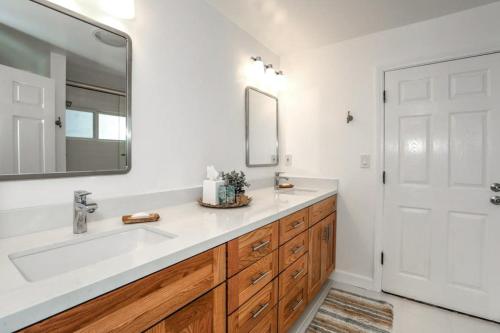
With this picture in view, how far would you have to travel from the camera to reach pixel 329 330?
1678 millimetres

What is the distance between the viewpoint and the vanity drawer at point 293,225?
1.42 m

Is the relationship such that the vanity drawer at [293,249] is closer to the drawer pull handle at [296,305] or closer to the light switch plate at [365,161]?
the drawer pull handle at [296,305]

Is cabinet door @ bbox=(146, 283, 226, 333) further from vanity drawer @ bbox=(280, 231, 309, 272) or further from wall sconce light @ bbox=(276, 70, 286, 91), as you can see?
wall sconce light @ bbox=(276, 70, 286, 91)

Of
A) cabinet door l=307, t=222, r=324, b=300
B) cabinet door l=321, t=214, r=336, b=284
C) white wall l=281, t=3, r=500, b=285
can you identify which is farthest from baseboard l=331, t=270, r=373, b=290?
cabinet door l=307, t=222, r=324, b=300

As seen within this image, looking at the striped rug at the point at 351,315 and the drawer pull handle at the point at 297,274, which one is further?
the striped rug at the point at 351,315

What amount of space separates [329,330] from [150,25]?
2207 millimetres

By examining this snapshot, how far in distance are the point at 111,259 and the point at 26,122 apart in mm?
694

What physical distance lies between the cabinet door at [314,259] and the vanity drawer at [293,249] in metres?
0.11

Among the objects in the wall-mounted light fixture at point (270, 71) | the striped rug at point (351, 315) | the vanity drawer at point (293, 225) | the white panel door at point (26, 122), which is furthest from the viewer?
the wall-mounted light fixture at point (270, 71)

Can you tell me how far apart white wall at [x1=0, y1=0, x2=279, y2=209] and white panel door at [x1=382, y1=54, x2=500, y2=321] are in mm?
1381

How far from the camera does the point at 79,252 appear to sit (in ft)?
3.05

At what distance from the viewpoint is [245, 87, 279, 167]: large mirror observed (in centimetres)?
221

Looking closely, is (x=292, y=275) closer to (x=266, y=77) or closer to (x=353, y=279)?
(x=353, y=279)

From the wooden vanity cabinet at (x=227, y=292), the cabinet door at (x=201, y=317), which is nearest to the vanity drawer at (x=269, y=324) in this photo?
the wooden vanity cabinet at (x=227, y=292)
